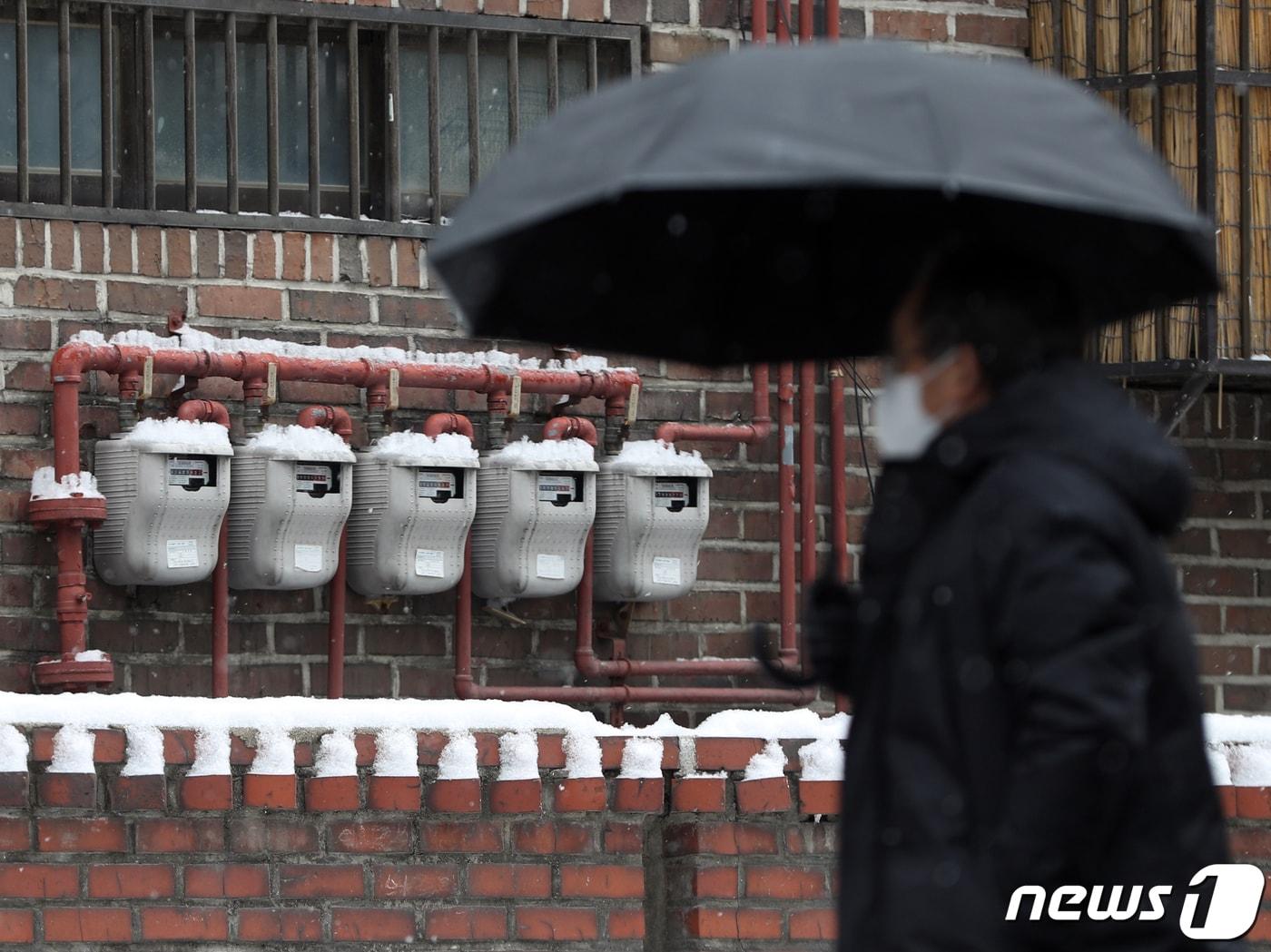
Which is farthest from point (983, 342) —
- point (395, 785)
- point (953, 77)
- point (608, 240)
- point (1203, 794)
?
point (395, 785)

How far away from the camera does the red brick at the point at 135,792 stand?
503 centimetres

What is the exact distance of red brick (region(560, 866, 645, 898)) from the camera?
540cm

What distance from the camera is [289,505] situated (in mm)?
5699

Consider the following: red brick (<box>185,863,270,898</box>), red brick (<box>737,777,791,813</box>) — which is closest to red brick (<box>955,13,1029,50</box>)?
red brick (<box>737,777,791,813</box>)

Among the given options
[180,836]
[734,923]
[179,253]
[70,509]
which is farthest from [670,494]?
[180,836]

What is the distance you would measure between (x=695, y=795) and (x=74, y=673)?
5.02 ft

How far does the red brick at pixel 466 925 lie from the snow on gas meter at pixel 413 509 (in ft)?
3.06

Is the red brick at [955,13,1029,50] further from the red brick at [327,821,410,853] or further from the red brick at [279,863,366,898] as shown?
the red brick at [279,863,366,898]

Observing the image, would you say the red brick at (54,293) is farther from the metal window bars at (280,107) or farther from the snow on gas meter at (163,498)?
the snow on gas meter at (163,498)

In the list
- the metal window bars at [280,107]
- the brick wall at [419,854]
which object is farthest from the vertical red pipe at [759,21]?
the brick wall at [419,854]

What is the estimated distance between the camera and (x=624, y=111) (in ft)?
9.20

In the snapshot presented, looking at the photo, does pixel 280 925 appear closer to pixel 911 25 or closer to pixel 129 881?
pixel 129 881

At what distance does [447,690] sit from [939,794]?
3.80 m

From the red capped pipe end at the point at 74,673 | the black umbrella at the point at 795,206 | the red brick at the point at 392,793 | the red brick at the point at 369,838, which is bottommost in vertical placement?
the red brick at the point at 369,838
